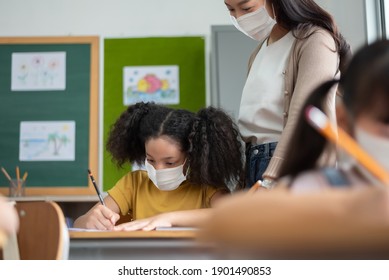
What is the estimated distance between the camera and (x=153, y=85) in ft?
7.05

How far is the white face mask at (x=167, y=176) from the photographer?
1040 millimetres

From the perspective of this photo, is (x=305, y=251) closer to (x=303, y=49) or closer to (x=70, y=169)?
(x=303, y=49)

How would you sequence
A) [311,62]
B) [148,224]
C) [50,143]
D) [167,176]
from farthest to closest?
[50,143] → [167,176] → [148,224] → [311,62]

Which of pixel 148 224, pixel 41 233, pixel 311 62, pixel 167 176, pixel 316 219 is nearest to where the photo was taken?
pixel 316 219

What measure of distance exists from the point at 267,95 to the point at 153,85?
149 cm

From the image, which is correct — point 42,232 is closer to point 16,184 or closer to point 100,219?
point 100,219

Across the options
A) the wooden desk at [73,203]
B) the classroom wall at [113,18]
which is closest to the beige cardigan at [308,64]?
the wooden desk at [73,203]

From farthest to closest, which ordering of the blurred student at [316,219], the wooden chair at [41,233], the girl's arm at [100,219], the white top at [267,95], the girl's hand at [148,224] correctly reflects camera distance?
the girl's arm at [100,219], the girl's hand at [148,224], the white top at [267,95], the wooden chair at [41,233], the blurred student at [316,219]

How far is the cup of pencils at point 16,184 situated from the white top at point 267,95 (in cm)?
140

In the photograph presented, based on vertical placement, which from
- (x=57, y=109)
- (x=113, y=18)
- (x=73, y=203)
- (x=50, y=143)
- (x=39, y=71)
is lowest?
(x=73, y=203)

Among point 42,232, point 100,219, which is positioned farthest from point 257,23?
point 42,232

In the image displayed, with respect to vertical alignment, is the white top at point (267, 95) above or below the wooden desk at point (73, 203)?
above

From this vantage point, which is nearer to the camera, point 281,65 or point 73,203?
point 281,65

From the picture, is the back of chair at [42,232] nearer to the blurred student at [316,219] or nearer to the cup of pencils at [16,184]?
the blurred student at [316,219]
